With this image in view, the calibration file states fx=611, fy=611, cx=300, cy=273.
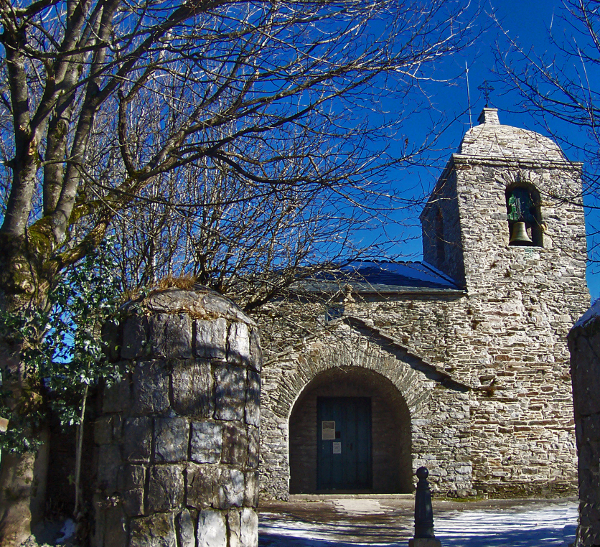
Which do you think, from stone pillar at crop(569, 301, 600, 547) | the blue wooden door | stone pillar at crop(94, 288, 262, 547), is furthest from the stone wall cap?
the blue wooden door

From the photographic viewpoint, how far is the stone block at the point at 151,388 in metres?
4.46

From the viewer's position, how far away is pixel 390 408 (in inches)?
540

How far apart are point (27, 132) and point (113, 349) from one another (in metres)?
1.91

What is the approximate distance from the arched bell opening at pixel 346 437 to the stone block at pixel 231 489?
8.44 m

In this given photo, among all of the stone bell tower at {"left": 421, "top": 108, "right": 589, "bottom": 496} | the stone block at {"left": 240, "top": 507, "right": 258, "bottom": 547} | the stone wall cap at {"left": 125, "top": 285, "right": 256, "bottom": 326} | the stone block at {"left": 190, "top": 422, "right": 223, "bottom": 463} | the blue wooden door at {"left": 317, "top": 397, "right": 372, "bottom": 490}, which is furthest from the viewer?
the blue wooden door at {"left": 317, "top": 397, "right": 372, "bottom": 490}

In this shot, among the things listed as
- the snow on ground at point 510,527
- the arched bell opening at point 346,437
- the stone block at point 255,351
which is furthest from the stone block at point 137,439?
the arched bell opening at point 346,437

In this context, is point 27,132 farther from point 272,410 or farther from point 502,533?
point 272,410

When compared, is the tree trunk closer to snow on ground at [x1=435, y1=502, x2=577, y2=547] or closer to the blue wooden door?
snow on ground at [x1=435, y1=502, x2=577, y2=547]

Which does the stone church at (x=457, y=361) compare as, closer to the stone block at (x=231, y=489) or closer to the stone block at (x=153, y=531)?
the stone block at (x=231, y=489)

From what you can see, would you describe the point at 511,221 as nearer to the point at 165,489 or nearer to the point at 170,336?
the point at 170,336

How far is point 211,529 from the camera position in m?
4.36

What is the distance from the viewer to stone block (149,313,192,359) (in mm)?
4582

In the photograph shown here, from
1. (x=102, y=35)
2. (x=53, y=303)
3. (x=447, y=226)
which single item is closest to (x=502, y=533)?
(x=53, y=303)

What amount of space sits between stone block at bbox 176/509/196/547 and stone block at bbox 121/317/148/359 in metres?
1.18
